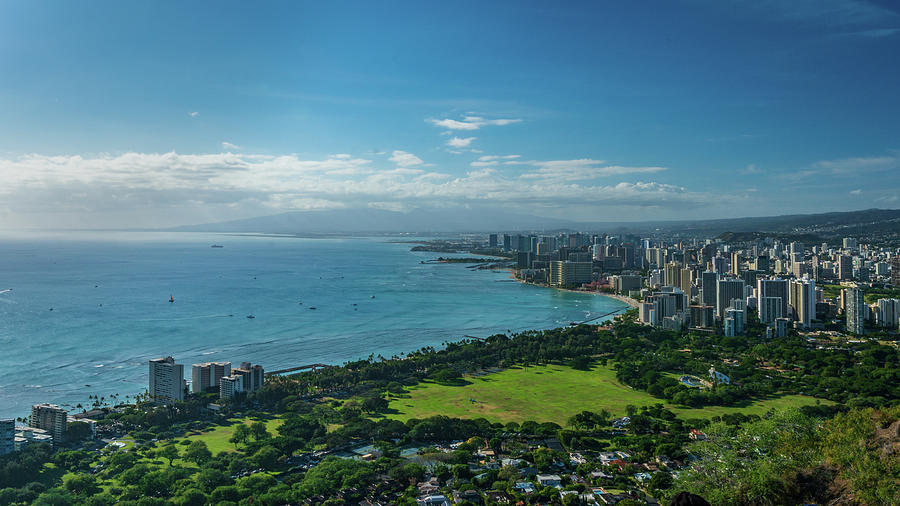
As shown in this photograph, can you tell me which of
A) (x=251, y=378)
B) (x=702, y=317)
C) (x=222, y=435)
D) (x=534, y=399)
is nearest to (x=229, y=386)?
(x=251, y=378)

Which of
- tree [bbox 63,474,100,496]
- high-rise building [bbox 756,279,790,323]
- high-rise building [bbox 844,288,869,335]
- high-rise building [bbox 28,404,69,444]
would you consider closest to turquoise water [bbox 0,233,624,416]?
high-rise building [bbox 28,404,69,444]

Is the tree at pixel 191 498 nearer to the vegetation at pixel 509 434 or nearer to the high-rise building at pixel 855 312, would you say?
the vegetation at pixel 509 434

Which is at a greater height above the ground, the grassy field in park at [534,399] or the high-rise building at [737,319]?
the high-rise building at [737,319]

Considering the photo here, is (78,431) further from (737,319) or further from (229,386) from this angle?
(737,319)

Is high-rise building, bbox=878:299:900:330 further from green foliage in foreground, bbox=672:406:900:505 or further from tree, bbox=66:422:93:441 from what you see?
tree, bbox=66:422:93:441

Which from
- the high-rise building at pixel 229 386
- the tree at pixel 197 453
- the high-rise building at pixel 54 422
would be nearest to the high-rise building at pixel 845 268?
the high-rise building at pixel 229 386

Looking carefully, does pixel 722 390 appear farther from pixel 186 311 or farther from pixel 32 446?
pixel 186 311
